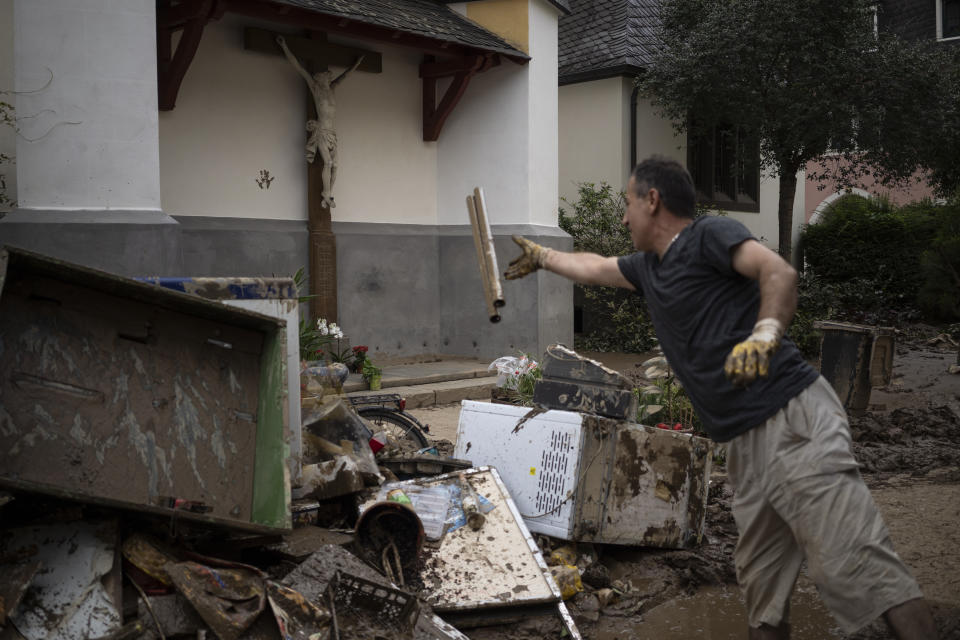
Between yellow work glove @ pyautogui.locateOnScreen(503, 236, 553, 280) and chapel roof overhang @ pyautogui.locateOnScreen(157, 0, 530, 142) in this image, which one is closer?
yellow work glove @ pyautogui.locateOnScreen(503, 236, 553, 280)

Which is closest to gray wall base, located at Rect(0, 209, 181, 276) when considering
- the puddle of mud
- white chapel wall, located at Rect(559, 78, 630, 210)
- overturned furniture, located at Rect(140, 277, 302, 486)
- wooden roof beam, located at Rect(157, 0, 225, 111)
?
wooden roof beam, located at Rect(157, 0, 225, 111)

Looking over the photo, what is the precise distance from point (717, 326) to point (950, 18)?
24982 millimetres

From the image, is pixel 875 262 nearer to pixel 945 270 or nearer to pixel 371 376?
pixel 945 270

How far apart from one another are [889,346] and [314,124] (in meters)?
7.14

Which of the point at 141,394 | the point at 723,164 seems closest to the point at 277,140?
the point at 141,394

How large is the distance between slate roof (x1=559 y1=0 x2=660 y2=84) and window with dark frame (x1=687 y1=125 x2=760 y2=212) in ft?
7.26

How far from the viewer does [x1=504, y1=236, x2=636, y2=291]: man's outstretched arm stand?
3.56 meters

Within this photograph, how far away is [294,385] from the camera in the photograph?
470cm

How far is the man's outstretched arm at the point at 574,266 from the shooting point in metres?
3.56

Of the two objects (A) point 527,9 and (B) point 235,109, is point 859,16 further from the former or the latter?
(B) point 235,109

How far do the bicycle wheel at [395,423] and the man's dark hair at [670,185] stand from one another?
3534 millimetres

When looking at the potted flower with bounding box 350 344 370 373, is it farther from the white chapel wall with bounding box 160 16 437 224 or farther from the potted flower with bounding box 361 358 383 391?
the white chapel wall with bounding box 160 16 437 224

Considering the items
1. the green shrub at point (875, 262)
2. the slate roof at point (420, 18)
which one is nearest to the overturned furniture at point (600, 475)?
the slate roof at point (420, 18)

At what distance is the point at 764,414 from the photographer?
296cm
